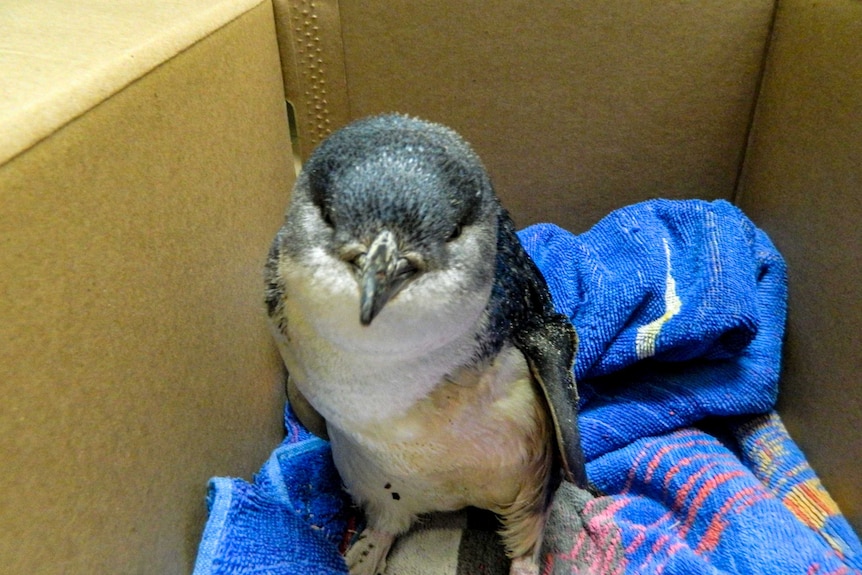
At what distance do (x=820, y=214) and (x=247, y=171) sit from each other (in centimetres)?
89

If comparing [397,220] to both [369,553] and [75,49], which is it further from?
[369,553]

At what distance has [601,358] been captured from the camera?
1103mm

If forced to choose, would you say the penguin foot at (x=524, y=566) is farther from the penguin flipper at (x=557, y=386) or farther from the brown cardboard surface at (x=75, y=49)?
the brown cardboard surface at (x=75, y=49)

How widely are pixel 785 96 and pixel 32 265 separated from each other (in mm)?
1137

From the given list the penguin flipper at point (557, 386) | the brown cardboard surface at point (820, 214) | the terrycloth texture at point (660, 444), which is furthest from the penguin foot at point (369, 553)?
the brown cardboard surface at point (820, 214)

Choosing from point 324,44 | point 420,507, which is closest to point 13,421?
point 420,507

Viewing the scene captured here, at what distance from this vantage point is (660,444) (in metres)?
1.04

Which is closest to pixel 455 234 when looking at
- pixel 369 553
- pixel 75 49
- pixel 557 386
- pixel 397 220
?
pixel 397 220

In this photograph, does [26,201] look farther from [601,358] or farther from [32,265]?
[601,358]

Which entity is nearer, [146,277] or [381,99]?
[146,277]

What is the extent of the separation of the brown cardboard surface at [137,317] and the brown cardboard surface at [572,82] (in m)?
0.25

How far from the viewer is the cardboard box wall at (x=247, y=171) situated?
56cm

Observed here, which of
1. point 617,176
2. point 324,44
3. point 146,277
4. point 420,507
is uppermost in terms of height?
point 324,44

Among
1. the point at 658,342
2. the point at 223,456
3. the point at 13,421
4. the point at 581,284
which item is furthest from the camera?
the point at 581,284
